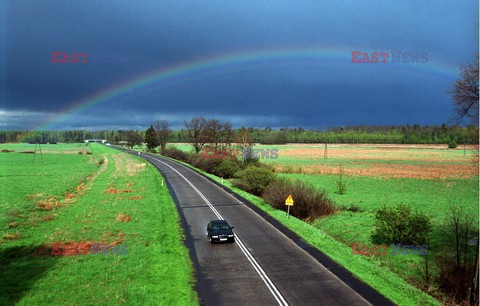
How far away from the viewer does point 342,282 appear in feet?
55.8

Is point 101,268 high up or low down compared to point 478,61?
down

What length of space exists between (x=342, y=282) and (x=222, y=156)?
5880 cm

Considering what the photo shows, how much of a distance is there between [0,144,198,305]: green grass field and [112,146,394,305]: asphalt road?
3.45 feet

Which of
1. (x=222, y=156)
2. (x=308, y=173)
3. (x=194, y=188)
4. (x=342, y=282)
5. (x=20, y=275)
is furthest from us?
(x=222, y=156)

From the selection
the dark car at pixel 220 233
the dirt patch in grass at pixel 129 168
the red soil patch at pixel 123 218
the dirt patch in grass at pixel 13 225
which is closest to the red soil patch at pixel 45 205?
the dirt patch in grass at pixel 13 225

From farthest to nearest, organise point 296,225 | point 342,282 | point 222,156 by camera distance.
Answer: point 222,156 < point 296,225 < point 342,282

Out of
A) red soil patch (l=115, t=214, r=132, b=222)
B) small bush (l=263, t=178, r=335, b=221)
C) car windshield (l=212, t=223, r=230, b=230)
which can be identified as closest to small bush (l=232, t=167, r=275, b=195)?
small bush (l=263, t=178, r=335, b=221)

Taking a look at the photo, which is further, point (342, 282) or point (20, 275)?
point (20, 275)

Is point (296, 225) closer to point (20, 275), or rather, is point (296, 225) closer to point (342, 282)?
point (342, 282)

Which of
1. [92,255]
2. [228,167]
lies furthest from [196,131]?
[92,255]

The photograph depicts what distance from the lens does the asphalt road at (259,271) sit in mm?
15234

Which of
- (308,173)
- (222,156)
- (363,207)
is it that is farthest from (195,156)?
(363,207)

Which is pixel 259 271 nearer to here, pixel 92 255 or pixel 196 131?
pixel 92 255

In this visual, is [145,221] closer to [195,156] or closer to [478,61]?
[478,61]
